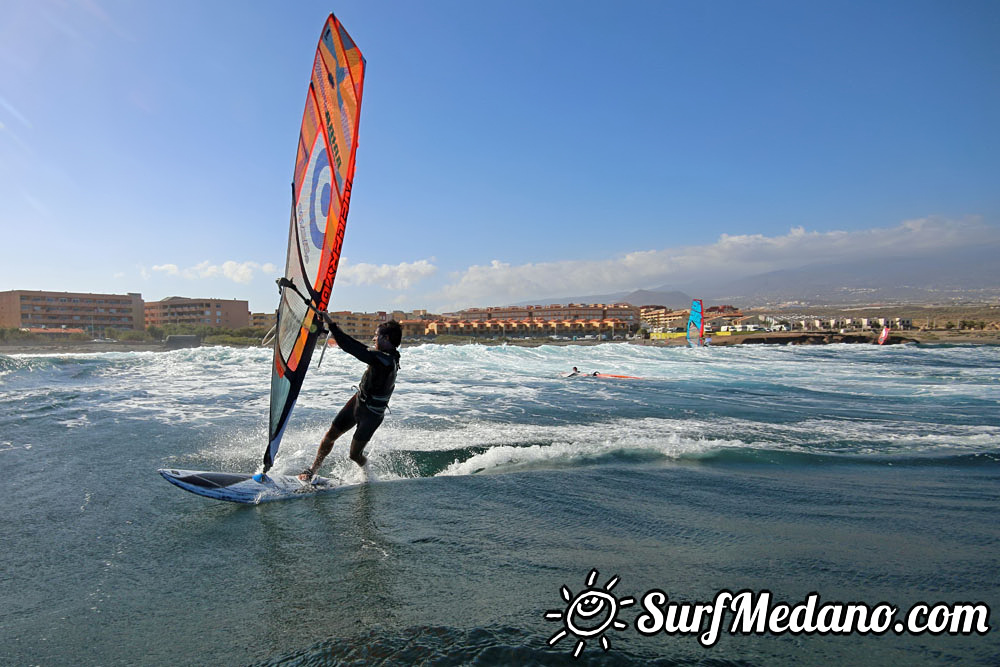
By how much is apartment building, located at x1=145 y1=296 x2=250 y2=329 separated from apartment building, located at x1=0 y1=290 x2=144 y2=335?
15.9ft

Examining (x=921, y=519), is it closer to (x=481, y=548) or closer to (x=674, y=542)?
(x=674, y=542)

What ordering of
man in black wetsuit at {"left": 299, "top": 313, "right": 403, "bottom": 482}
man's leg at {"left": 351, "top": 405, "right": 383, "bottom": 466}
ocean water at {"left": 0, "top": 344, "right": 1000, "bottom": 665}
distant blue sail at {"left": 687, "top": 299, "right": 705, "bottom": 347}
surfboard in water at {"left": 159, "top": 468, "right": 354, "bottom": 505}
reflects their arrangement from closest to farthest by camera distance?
1. ocean water at {"left": 0, "top": 344, "right": 1000, "bottom": 665}
2. surfboard in water at {"left": 159, "top": 468, "right": 354, "bottom": 505}
3. man in black wetsuit at {"left": 299, "top": 313, "right": 403, "bottom": 482}
4. man's leg at {"left": 351, "top": 405, "right": 383, "bottom": 466}
5. distant blue sail at {"left": 687, "top": 299, "right": 705, "bottom": 347}

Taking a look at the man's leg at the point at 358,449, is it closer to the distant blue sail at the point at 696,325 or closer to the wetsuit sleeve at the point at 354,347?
the wetsuit sleeve at the point at 354,347

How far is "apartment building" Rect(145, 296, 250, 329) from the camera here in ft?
265

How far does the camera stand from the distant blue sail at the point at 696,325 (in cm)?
3896

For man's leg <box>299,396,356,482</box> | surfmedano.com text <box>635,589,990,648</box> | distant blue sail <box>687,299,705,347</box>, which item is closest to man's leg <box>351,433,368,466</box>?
man's leg <box>299,396,356,482</box>

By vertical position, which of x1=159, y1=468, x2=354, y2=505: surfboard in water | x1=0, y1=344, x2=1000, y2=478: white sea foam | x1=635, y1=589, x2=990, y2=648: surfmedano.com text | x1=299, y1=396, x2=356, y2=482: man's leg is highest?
x1=299, y1=396, x2=356, y2=482: man's leg

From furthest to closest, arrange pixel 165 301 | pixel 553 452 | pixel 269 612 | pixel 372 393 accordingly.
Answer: pixel 165 301, pixel 553 452, pixel 372 393, pixel 269 612

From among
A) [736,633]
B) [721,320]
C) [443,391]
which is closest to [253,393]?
[443,391]

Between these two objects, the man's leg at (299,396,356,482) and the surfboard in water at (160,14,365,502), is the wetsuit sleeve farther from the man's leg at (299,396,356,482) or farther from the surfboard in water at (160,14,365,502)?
the man's leg at (299,396,356,482)

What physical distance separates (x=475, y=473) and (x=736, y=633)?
319 cm

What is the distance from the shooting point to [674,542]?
341 cm

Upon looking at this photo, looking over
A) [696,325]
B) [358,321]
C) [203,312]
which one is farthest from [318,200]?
[203,312]

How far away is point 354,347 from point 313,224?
97 cm
